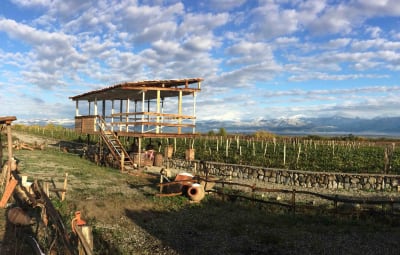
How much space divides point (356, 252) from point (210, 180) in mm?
7795

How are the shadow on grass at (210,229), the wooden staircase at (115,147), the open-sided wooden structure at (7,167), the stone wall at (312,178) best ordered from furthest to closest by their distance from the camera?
the wooden staircase at (115,147), the stone wall at (312,178), the open-sided wooden structure at (7,167), the shadow on grass at (210,229)

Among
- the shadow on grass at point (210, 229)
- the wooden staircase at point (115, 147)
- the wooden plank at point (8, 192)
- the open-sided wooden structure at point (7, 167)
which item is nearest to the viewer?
the shadow on grass at point (210, 229)

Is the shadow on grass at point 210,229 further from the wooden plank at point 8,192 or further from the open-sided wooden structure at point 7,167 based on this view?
the open-sided wooden structure at point 7,167

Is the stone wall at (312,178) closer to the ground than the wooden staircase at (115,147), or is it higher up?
closer to the ground

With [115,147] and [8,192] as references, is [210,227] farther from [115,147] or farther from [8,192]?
[115,147]

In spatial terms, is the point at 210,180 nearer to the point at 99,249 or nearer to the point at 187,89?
the point at 99,249

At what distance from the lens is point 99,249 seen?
9078 millimetres

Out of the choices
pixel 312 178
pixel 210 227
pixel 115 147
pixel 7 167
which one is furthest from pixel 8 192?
pixel 312 178

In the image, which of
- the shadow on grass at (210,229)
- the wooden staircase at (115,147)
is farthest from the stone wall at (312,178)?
the shadow on grass at (210,229)

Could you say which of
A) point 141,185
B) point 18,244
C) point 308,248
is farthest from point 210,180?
point 18,244

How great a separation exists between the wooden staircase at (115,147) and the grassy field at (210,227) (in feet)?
22.4

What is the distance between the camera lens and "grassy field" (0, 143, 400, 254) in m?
9.57

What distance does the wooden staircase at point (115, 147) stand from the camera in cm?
2338

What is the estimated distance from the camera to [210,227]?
11.3 meters
